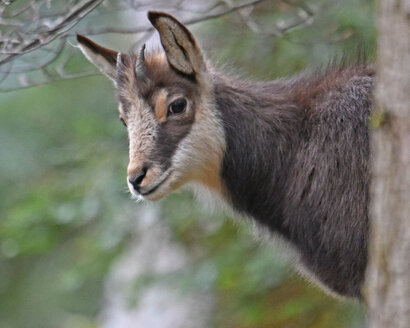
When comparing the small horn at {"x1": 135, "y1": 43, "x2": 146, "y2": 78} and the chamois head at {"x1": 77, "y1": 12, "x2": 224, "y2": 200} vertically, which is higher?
the small horn at {"x1": 135, "y1": 43, "x2": 146, "y2": 78}

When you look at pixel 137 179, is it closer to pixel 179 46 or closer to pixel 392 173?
pixel 179 46

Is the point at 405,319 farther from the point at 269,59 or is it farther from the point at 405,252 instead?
the point at 269,59

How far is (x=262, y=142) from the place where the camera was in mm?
6215

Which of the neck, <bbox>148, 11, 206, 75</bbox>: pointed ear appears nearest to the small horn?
<bbox>148, 11, 206, 75</bbox>: pointed ear

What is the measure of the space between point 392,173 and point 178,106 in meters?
2.60

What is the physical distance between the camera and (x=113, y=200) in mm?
9250

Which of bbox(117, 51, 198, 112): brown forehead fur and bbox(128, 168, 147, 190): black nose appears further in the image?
bbox(117, 51, 198, 112): brown forehead fur

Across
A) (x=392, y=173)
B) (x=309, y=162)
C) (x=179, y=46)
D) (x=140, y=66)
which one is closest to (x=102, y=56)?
(x=140, y=66)

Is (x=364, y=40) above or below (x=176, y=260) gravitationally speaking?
above

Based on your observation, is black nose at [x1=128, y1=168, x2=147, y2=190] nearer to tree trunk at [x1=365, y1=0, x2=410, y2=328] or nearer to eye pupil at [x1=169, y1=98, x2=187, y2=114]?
Answer: eye pupil at [x1=169, y1=98, x2=187, y2=114]

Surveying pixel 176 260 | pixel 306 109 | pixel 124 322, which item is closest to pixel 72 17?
pixel 306 109

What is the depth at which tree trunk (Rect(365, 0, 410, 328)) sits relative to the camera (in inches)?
139

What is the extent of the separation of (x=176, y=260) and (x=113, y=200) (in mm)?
2862

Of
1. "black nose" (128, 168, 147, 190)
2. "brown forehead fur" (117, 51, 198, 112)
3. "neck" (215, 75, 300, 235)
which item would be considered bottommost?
"neck" (215, 75, 300, 235)
